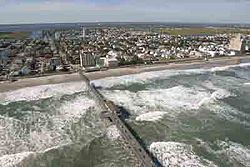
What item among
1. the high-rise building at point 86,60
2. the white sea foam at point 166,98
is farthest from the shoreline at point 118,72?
the white sea foam at point 166,98

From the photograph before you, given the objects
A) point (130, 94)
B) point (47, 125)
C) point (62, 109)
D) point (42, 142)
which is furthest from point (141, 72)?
point (42, 142)

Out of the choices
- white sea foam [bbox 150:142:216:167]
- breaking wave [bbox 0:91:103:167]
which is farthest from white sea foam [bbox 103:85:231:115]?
white sea foam [bbox 150:142:216:167]

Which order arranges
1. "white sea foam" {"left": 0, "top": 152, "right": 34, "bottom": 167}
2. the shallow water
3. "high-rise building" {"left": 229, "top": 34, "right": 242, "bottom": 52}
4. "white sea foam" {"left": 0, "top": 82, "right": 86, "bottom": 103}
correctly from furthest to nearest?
"high-rise building" {"left": 229, "top": 34, "right": 242, "bottom": 52} < "white sea foam" {"left": 0, "top": 82, "right": 86, "bottom": 103} < the shallow water < "white sea foam" {"left": 0, "top": 152, "right": 34, "bottom": 167}

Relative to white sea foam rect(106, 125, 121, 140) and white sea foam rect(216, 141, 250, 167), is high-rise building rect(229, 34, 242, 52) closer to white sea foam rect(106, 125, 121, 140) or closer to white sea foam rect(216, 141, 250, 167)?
white sea foam rect(216, 141, 250, 167)

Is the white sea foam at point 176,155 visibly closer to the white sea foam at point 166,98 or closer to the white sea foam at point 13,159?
the white sea foam at point 166,98

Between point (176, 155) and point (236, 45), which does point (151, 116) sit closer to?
point (176, 155)

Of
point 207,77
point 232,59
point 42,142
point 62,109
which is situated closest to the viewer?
point 42,142

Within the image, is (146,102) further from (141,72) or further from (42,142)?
(141,72)
